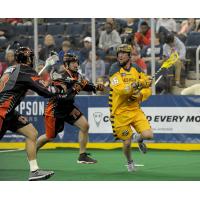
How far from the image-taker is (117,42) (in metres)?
18.9

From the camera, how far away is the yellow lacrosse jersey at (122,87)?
1316 centimetres

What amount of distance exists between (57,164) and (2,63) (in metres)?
5.04

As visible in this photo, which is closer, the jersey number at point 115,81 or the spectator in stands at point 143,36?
the jersey number at point 115,81

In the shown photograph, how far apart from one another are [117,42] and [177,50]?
1515 millimetres

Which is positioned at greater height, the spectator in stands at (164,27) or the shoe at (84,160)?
the spectator in stands at (164,27)

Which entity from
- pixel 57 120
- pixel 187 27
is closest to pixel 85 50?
pixel 187 27

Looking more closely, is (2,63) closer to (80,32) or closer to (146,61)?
(80,32)

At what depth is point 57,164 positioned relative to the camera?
1495 centimetres

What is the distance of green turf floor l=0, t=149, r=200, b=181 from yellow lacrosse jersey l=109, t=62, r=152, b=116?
107 centimetres

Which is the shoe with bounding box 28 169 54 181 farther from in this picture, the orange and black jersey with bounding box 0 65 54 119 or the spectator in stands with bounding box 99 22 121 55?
the spectator in stands with bounding box 99 22 121 55

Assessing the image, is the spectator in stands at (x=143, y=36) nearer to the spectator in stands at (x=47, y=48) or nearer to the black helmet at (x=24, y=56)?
the spectator in stands at (x=47, y=48)

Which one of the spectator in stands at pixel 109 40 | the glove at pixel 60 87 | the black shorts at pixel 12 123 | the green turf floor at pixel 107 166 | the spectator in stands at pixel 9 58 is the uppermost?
the spectator in stands at pixel 109 40

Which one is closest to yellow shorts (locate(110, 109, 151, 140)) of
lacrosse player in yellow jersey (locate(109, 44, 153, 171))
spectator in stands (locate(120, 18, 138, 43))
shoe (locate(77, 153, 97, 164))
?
lacrosse player in yellow jersey (locate(109, 44, 153, 171))

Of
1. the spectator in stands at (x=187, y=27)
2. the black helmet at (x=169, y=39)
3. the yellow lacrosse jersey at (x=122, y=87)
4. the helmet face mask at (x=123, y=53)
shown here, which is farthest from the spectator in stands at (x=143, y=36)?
the helmet face mask at (x=123, y=53)
